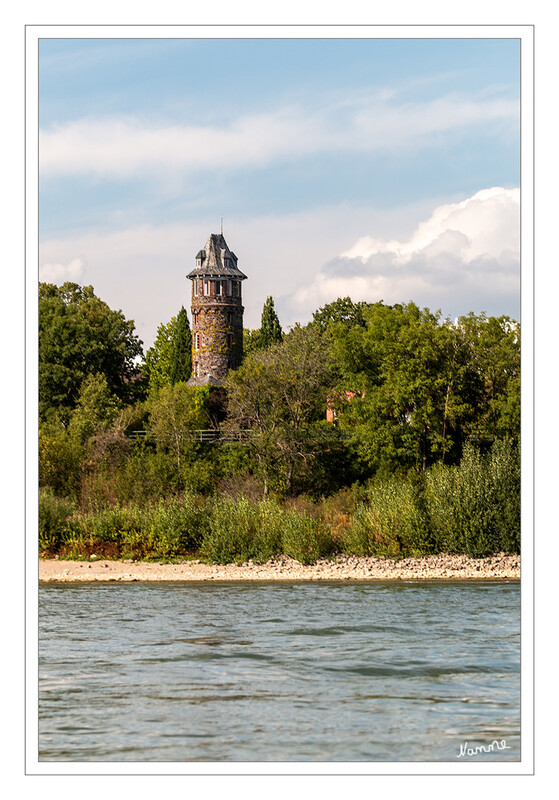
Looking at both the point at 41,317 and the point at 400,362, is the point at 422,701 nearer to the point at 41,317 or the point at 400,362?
the point at 400,362

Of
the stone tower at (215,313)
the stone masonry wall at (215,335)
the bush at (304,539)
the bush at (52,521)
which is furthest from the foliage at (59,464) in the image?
the stone masonry wall at (215,335)

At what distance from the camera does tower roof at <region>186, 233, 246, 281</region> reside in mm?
68250

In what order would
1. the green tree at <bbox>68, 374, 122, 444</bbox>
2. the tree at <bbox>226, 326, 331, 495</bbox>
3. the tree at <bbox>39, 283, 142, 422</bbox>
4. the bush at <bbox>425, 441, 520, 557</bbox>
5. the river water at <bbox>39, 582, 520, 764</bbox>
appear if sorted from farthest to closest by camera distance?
the tree at <bbox>39, 283, 142, 422</bbox> → the green tree at <bbox>68, 374, 122, 444</bbox> → the tree at <bbox>226, 326, 331, 495</bbox> → the bush at <bbox>425, 441, 520, 557</bbox> → the river water at <bbox>39, 582, 520, 764</bbox>

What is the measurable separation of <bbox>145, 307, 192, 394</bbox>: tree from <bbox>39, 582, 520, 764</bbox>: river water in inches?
1474

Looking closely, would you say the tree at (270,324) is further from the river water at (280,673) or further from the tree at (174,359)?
the river water at (280,673)

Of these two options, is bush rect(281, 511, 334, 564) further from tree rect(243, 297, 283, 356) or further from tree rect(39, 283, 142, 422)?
tree rect(243, 297, 283, 356)

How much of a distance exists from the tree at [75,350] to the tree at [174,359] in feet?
9.34

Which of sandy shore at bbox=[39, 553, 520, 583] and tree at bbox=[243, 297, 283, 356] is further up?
tree at bbox=[243, 297, 283, 356]

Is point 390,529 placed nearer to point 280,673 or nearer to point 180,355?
point 280,673

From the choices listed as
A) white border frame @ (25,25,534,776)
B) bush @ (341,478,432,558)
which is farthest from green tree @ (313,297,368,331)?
white border frame @ (25,25,534,776)

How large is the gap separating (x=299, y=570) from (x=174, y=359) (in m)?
37.5

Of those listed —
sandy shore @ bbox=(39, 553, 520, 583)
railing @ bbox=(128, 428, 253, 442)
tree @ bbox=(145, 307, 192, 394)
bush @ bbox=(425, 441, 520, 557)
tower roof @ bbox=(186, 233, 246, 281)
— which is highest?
tower roof @ bbox=(186, 233, 246, 281)

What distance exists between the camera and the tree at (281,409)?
47500mm
